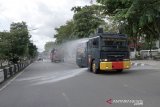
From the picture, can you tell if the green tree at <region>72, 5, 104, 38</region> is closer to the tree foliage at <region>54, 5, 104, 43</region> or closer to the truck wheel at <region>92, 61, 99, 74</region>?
the tree foliage at <region>54, 5, 104, 43</region>

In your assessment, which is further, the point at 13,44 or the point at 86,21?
the point at 86,21

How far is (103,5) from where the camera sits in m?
49.5

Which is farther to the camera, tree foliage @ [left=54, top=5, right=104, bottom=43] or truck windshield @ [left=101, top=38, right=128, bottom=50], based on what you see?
tree foliage @ [left=54, top=5, right=104, bottom=43]

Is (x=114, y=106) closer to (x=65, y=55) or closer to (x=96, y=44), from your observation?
(x=96, y=44)

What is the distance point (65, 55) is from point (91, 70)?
49627mm

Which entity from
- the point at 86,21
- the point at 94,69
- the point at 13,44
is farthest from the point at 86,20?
the point at 94,69

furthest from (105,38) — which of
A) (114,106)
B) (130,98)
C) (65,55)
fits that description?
(65,55)

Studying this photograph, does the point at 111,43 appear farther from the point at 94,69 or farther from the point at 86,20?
the point at 86,20

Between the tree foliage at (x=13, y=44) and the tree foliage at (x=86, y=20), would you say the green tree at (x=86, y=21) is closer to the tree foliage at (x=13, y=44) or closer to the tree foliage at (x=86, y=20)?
the tree foliage at (x=86, y=20)

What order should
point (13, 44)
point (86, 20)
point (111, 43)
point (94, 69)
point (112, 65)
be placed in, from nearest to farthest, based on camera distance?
point (112, 65)
point (111, 43)
point (94, 69)
point (13, 44)
point (86, 20)

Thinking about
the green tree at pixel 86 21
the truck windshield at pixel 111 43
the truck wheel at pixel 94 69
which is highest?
the green tree at pixel 86 21

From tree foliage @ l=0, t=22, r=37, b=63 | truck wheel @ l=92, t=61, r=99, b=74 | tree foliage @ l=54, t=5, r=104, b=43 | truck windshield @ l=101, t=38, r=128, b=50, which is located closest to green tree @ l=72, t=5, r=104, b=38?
tree foliage @ l=54, t=5, r=104, b=43

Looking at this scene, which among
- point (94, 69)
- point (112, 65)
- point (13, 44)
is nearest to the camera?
point (112, 65)

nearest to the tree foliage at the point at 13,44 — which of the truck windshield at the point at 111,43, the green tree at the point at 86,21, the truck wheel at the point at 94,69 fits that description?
the truck wheel at the point at 94,69
